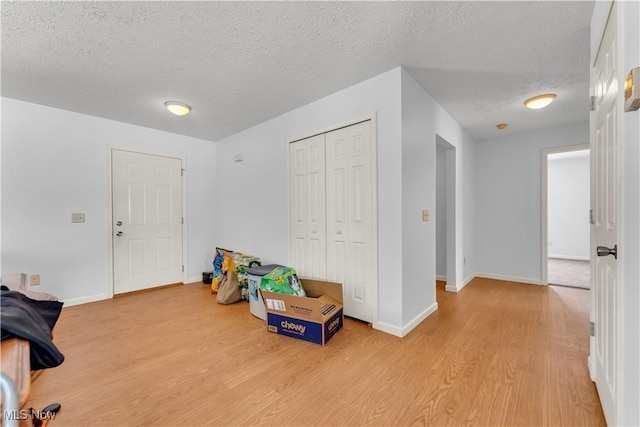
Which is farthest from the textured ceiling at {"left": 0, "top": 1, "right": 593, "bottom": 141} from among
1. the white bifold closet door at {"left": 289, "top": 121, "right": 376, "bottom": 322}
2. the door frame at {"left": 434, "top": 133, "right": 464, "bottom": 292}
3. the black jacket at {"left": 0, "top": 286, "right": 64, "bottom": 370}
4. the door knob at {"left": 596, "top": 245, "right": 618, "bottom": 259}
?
the black jacket at {"left": 0, "top": 286, "right": 64, "bottom": 370}

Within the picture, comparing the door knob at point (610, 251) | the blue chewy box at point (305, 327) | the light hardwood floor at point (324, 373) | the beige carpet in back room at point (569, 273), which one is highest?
the door knob at point (610, 251)

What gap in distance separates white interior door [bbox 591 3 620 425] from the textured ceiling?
A: 631 millimetres

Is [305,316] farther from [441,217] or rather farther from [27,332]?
[441,217]

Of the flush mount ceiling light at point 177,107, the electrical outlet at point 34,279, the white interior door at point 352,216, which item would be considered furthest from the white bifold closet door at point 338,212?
A: the electrical outlet at point 34,279

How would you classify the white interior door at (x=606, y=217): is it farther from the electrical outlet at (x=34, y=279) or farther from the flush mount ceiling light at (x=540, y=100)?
the electrical outlet at (x=34, y=279)

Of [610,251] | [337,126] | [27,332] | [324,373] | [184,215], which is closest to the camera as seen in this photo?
[27,332]

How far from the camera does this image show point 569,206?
20.0 ft

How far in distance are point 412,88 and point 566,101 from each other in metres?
2.03

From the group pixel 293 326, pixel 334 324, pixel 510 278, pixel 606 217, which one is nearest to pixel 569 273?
pixel 510 278

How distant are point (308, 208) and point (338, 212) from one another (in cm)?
45

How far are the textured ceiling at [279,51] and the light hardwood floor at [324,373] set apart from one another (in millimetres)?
2377

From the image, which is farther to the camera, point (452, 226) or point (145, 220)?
point (145, 220)

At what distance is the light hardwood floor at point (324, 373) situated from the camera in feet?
4.91

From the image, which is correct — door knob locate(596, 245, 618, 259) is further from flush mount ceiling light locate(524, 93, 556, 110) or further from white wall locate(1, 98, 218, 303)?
white wall locate(1, 98, 218, 303)
